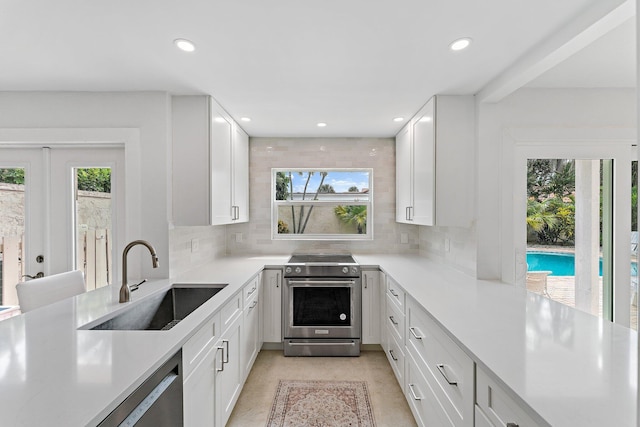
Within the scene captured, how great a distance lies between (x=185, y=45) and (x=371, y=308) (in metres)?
2.57

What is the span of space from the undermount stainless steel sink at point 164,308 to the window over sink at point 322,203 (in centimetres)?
167

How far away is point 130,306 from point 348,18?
6.10 feet

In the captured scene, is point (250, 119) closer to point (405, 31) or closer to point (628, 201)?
point (405, 31)

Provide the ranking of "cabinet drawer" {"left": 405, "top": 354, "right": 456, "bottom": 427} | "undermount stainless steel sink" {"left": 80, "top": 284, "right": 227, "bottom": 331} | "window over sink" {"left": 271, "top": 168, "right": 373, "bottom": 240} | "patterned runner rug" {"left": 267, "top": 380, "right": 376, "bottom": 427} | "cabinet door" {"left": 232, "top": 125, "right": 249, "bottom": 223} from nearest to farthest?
"cabinet drawer" {"left": 405, "top": 354, "right": 456, "bottom": 427} < "undermount stainless steel sink" {"left": 80, "top": 284, "right": 227, "bottom": 331} < "patterned runner rug" {"left": 267, "top": 380, "right": 376, "bottom": 427} < "cabinet door" {"left": 232, "top": 125, "right": 249, "bottom": 223} < "window over sink" {"left": 271, "top": 168, "right": 373, "bottom": 240}

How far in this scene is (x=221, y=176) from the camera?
275 cm

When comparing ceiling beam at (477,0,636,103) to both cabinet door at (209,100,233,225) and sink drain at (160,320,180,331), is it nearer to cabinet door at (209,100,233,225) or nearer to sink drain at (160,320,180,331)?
cabinet door at (209,100,233,225)

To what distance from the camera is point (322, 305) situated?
10.1 feet

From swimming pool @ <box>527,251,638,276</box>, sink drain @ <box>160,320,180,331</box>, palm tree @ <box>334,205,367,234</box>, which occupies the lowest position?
sink drain @ <box>160,320,180,331</box>

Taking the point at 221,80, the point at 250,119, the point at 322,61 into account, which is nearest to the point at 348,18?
the point at 322,61

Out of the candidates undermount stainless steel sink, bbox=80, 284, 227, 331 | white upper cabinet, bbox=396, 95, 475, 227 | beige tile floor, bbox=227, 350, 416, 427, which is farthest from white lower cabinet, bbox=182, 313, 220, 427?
white upper cabinet, bbox=396, 95, 475, 227

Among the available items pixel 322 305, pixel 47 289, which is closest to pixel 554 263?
pixel 322 305

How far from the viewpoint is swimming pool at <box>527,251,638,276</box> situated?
7.73ft

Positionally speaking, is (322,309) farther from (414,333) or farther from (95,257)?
(95,257)

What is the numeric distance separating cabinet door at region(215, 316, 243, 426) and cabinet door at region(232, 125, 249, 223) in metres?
1.23
